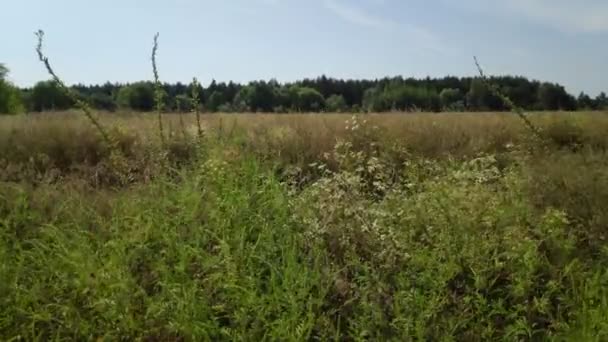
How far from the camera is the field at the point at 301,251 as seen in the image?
304cm

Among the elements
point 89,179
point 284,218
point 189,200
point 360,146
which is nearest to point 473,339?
point 284,218

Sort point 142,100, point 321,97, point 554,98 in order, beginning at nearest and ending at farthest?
point 554,98
point 142,100
point 321,97

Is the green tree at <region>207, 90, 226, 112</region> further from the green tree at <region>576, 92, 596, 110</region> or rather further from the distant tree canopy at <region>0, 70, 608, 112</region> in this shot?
the green tree at <region>576, 92, 596, 110</region>

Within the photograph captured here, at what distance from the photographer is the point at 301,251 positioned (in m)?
3.65

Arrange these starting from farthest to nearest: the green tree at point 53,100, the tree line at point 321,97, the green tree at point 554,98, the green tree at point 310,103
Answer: the green tree at point 310,103 → the green tree at point 554,98 → the tree line at point 321,97 → the green tree at point 53,100

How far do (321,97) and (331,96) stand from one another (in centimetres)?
1747

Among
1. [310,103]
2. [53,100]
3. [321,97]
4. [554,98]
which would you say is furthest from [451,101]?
[53,100]

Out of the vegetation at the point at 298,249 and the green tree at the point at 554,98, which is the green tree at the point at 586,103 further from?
the vegetation at the point at 298,249

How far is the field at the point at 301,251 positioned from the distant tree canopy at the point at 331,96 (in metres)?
1.42

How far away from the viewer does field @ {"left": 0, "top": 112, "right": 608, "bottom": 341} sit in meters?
3.04

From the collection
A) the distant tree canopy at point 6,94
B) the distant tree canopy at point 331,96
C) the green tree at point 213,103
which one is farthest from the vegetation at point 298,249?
the distant tree canopy at point 6,94

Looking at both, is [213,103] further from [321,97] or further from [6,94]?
[6,94]

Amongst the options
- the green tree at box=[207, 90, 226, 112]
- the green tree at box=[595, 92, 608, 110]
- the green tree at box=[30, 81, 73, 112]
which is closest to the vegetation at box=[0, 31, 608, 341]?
the green tree at box=[30, 81, 73, 112]

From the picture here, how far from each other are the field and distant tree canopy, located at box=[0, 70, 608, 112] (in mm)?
1424
